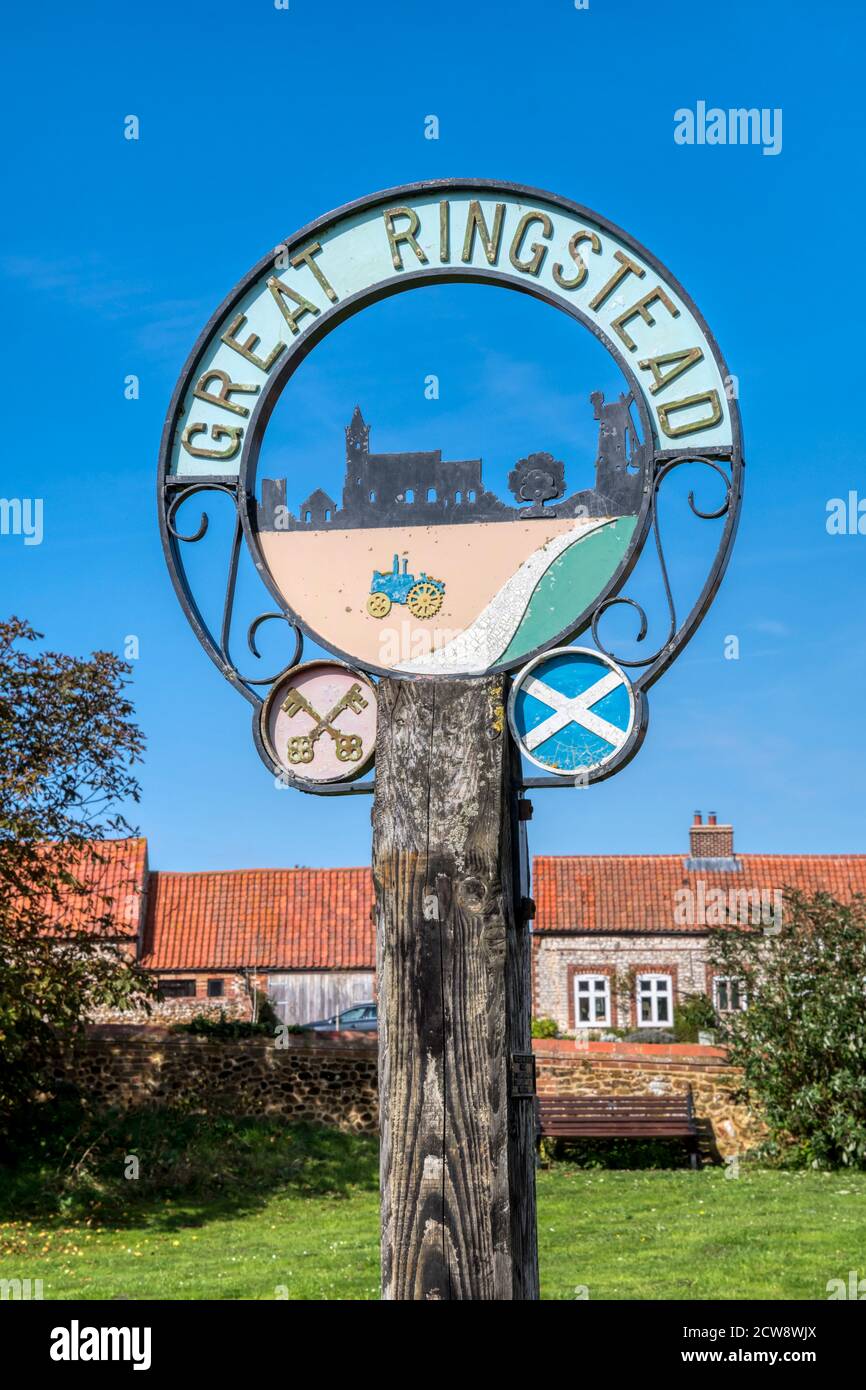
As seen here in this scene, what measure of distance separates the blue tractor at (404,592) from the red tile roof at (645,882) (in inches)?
1143

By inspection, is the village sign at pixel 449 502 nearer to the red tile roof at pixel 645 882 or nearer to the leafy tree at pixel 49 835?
the leafy tree at pixel 49 835

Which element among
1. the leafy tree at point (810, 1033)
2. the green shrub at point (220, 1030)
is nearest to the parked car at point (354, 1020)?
the green shrub at point (220, 1030)

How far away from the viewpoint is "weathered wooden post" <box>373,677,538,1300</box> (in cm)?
326

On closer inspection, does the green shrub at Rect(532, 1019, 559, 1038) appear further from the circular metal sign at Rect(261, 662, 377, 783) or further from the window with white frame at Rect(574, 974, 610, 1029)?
the circular metal sign at Rect(261, 662, 377, 783)

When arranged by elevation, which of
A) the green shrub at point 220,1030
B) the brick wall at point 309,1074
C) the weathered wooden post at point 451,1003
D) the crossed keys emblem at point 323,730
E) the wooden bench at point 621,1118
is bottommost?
the wooden bench at point 621,1118

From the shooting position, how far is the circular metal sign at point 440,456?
3.81 metres

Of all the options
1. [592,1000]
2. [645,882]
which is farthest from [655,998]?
[645,882]

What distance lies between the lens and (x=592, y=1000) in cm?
3278

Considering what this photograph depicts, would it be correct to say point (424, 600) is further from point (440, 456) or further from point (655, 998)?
point (655, 998)

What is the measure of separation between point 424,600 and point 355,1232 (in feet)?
37.3

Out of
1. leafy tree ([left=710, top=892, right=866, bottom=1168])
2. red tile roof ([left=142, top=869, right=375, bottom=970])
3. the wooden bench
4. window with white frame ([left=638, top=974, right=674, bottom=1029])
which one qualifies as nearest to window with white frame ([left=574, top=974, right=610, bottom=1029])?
window with white frame ([left=638, top=974, right=674, bottom=1029])
